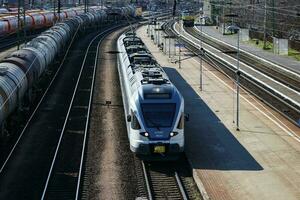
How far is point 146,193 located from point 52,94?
20.3m

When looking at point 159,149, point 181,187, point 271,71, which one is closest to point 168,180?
point 181,187

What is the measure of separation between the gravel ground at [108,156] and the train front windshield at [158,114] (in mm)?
2246

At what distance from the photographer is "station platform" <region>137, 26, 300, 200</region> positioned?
18797mm

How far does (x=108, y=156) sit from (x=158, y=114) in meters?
3.36

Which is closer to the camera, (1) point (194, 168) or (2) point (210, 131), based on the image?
(1) point (194, 168)

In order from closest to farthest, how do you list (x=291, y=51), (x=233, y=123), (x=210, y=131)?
(x=210, y=131), (x=233, y=123), (x=291, y=51)

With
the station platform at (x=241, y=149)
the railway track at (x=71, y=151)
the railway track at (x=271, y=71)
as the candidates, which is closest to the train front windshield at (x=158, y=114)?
the station platform at (x=241, y=149)

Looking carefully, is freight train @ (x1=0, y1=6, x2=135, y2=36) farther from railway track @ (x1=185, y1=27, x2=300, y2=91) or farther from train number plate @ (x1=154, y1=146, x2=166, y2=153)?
train number plate @ (x1=154, y1=146, x2=166, y2=153)

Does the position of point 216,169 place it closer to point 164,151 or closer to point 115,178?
point 164,151

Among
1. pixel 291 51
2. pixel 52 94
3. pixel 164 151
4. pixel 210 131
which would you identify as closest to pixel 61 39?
pixel 52 94

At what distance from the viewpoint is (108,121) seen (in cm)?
2908

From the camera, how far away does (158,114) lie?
21.4 metres

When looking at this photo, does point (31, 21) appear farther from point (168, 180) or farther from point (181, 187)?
point (181, 187)

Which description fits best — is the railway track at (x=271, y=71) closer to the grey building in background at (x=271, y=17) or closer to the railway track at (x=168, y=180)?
the grey building in background at (x=271, y=17)
